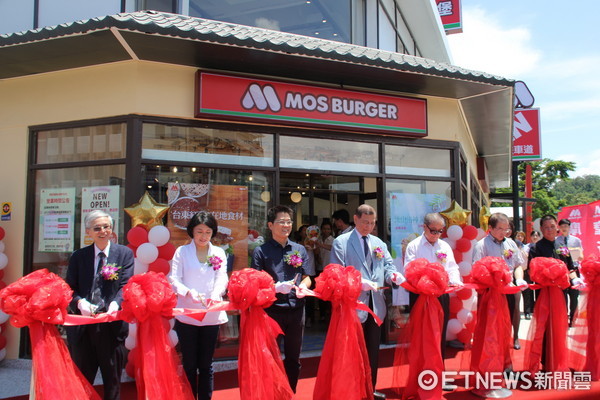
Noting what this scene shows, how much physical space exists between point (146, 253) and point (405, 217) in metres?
3.90

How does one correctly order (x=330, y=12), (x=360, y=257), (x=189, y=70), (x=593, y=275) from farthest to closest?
(x=330, y=12)
(x=189, y=70)
(x=593, y=275)
(x=360, y=257)

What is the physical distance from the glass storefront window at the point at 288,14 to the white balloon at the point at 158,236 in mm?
3187

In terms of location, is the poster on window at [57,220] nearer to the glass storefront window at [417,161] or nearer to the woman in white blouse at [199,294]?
the woman in white blouse at [199,294]

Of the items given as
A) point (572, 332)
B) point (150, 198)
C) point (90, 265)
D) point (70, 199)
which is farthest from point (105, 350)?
point (572, 332)

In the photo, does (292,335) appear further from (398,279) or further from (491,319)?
(491,319)

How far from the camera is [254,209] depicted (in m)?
6.14

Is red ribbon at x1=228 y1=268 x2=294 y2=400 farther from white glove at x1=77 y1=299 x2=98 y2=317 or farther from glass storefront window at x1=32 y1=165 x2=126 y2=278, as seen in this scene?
glass storefront window at x1=32 y1=165 x2=126 y2=278

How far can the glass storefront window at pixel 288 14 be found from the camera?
257 inches

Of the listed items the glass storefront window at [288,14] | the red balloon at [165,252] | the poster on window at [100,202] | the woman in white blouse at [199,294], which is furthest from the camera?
the glass storefront window at [288,14]

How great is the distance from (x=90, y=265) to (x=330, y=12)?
565 cm

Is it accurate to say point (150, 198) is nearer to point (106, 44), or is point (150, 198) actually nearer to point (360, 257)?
point (106, 44)

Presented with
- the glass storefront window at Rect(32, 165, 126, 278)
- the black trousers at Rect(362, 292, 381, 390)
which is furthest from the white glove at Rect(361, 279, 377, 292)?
the glass storefront window at Rect(32, 165, 126, 278)

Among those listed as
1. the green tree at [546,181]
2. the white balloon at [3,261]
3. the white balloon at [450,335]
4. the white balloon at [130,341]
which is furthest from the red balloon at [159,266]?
the green tree at [546,181]

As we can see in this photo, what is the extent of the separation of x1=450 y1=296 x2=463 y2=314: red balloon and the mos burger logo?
2.67m
